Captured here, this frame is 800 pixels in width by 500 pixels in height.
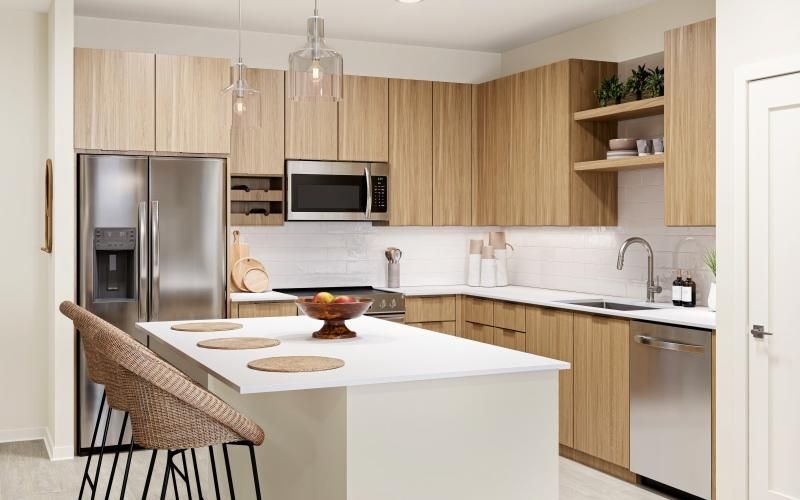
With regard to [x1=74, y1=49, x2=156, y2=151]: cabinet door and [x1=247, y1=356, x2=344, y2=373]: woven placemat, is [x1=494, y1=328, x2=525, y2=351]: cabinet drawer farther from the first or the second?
[x1=247, y1=356, x2=344, y2=373]: woven placemat

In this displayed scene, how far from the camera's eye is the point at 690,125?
439 centimetres

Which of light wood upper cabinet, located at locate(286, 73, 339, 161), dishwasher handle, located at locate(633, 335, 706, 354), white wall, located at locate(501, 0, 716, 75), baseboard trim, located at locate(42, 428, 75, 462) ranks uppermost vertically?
white wall, located at locate(501, 0, 716, 75)

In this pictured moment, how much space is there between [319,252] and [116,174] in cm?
166

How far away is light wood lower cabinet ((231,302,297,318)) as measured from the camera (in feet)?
17.9

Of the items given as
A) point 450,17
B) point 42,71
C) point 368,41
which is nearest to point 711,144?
point 450,17

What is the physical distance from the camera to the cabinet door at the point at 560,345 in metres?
5.02

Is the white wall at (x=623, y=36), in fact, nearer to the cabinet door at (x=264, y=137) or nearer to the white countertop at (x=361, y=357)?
the cabinet door at (x=264, y=137)

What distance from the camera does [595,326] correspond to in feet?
15.7

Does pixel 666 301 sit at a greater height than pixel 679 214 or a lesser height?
lesser

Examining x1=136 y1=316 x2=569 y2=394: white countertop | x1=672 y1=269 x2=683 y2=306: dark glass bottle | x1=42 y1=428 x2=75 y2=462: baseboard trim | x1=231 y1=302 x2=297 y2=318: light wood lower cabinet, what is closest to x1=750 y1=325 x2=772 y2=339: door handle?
x1=136 y1=316 x2=569 y2=394: white countertop

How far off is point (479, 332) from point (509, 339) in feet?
1.24

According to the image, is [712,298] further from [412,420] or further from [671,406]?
[412,420]

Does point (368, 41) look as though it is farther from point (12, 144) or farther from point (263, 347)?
point (263, 347)

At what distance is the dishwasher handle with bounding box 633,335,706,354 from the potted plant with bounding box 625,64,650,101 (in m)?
1.50
